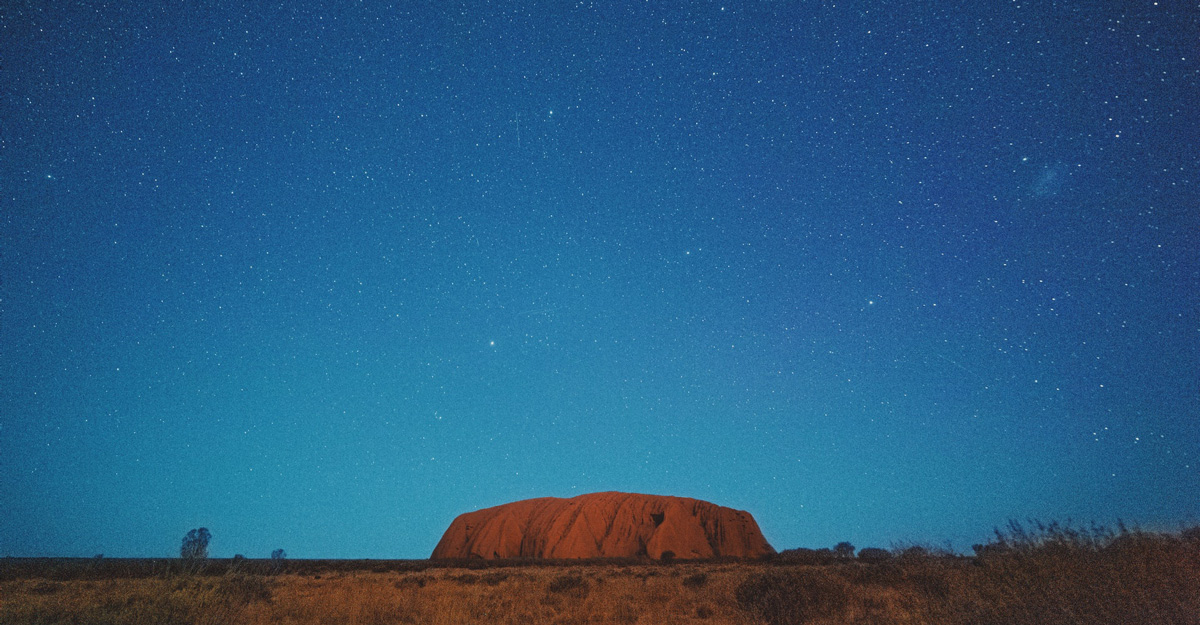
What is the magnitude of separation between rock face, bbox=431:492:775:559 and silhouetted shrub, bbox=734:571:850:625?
4429 cm

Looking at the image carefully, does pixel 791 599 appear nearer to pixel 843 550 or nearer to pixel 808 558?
pixel 808 558

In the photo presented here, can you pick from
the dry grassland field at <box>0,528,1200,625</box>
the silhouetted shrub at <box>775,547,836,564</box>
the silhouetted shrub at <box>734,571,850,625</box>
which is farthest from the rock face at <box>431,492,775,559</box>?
the silhouetted shrub at <box>734,571,850,625</box>

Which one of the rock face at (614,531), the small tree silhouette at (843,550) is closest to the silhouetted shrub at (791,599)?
the small tree silhouette at (843,550)

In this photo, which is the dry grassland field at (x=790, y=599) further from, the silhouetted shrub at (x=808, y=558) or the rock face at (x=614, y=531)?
the rock face at (x=614, y=531)

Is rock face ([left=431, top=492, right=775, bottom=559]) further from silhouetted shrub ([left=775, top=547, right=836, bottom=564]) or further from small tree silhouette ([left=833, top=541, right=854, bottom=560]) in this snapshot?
small tree silhouette ([left=833, top=541, right=854, bottom=560])

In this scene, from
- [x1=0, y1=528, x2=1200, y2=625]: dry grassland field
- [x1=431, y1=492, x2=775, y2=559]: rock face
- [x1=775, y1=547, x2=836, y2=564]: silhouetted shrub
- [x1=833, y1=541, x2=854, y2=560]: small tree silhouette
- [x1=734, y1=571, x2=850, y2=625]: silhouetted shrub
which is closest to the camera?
[x1=0, y1=528, x2=1200, y2=625]: dry grassland field

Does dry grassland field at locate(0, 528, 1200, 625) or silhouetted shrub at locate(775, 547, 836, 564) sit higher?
silhouetted shrub at locate(775, 547, 836, 564)

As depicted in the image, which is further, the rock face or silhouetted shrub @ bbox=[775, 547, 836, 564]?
the rock face

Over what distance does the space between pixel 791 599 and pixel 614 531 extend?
2025 inches

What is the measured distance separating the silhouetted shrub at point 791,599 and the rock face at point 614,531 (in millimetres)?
44292

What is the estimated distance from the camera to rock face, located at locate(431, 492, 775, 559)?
5697cm

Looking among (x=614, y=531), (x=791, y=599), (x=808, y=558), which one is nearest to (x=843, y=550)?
(x=808, y=558)

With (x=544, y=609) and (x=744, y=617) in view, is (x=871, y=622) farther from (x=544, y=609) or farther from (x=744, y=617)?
(x=544, y=609)

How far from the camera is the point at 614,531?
59.7 meters
